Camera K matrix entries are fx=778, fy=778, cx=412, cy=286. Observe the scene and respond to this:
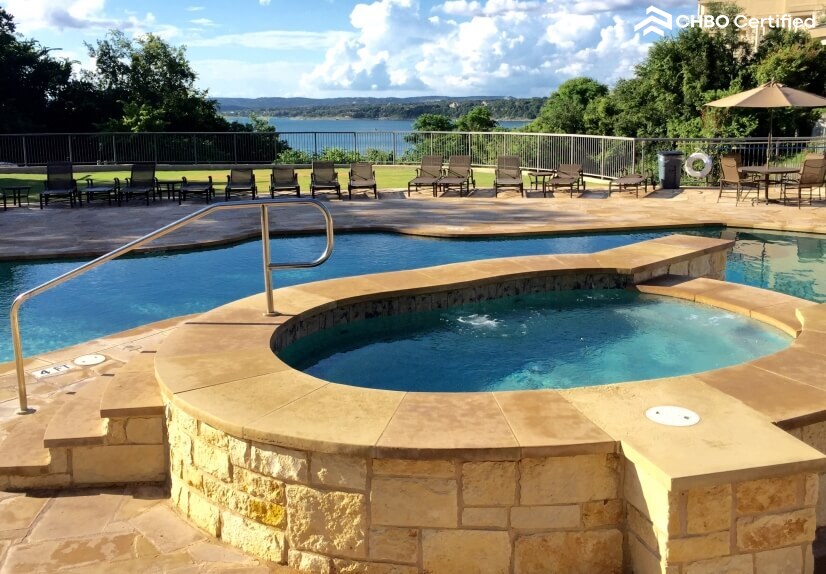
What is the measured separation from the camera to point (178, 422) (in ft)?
13.8

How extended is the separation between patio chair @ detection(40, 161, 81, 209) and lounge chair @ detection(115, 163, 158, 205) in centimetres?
88

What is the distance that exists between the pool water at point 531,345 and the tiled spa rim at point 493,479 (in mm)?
1803

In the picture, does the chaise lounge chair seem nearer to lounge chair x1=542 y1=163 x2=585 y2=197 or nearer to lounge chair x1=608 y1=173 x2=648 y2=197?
lounge chair x1=608 y1=173 x2=648 y2=197

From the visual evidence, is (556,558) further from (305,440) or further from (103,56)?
(103,56)

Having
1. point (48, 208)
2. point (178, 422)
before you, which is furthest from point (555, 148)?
point (178, 422)

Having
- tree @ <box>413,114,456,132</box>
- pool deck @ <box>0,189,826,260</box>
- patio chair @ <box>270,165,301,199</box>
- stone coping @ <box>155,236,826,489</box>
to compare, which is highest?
tree @ <box>413,114,456,132</box>

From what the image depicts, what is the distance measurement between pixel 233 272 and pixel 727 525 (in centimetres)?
776

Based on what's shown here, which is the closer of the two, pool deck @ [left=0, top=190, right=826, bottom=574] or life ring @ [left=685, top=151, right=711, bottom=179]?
pool deck @ [left=0, top=190, right=826, bottom=574]

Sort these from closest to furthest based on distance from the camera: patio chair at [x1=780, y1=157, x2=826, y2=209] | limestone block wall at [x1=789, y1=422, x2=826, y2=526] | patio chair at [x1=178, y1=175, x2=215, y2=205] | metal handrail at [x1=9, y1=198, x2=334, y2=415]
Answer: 1. limestone block wall at [x1=789, y1=422, x2=826, y2=526]
2. metal handrail at [x1=9, y1=198, x2=334, y2=415]
3. patio chair at [x1=780, y1=157, x2=826, y2=209]
4. patio chair at [x1=178, y1=175, x2=215, y2=205]

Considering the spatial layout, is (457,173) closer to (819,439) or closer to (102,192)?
(102,192)

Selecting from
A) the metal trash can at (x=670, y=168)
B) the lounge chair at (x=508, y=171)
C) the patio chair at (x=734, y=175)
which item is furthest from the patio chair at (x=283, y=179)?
the patio chair at (x=734, y=175)

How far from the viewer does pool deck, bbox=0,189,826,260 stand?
11.7 m

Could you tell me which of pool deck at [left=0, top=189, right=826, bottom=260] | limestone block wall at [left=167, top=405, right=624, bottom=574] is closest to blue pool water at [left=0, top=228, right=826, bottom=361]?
pool deck at [left=0, top=189, right=826, bottom=260]

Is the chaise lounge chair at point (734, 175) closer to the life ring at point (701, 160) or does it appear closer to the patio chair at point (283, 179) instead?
the life ring at point (701, 160)
